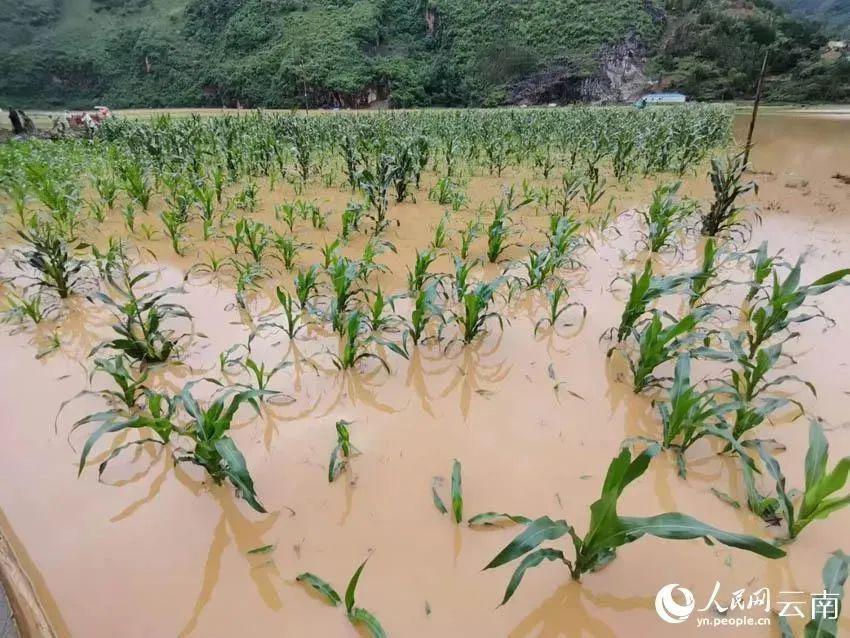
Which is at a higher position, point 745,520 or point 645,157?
point 645,157

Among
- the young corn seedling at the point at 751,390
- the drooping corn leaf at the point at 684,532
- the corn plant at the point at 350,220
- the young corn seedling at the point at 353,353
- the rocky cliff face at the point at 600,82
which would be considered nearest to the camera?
the drooping corn leaf at the point at 684,532

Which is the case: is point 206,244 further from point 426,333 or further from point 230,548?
point 230,548

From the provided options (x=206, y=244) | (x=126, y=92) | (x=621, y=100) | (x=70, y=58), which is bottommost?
(x=206, y=244)

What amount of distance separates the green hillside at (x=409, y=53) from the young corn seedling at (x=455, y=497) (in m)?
55.1

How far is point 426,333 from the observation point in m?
3.04

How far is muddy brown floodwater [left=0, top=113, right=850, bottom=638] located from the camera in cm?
143

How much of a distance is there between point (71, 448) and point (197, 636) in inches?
48.8

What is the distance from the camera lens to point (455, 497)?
169cm

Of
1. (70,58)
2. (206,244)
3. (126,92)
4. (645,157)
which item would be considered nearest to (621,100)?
(645,157)

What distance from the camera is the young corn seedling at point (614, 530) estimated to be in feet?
4.09

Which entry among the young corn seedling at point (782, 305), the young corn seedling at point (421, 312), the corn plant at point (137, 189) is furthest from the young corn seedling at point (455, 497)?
the corn plant at point (137, 189)

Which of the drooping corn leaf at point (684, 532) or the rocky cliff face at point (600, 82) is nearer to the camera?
the drooping corn leaf at point (684, 532)

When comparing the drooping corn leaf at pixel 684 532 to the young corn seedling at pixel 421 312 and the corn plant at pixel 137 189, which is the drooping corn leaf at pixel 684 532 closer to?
the young corn seedling at pixel 421 312

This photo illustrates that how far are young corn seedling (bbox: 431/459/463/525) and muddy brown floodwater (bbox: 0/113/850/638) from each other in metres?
0.05
